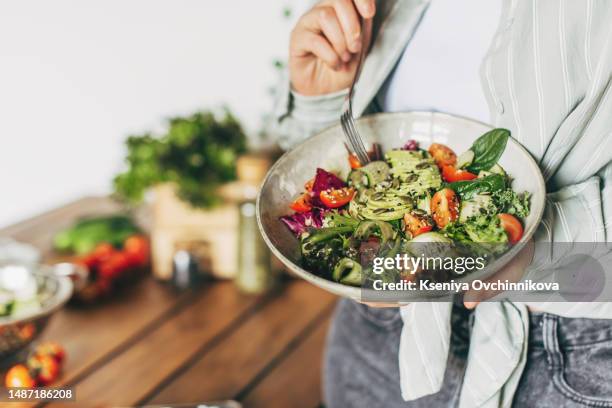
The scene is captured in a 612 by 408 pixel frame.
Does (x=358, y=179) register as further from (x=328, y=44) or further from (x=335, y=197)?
(x=328, y=44)

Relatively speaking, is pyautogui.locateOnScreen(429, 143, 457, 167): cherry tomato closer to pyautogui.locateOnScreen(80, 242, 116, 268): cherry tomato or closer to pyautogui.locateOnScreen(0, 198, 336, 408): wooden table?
pyautogui.locateOnScreen(0, 198, 336, 408): wooden table

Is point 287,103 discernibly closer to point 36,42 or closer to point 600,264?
point 600,264

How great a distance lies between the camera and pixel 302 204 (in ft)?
2.48

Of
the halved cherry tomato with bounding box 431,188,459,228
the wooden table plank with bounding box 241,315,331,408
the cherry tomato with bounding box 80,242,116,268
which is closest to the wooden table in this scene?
the wooden table plank with bounding box 241,315,331,408

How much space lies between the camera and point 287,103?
982 millimetres

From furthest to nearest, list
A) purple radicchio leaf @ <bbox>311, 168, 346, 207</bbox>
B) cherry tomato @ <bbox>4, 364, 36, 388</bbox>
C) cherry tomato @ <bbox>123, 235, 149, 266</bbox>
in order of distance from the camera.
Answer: cherry tomato @ <bbox>123, 235, 149, 266</bbox>
cherry tomato @ <bbox>4, 364, 36, 388</bbox>
purple radicchio leaf @ <bbox>311, 168, 346, 207</bbox>

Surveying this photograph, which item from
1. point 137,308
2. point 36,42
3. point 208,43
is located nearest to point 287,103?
point 137,308

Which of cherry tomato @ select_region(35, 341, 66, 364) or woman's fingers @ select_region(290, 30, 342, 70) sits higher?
woman's fingers @ select_region(290, 30, 342, 70)

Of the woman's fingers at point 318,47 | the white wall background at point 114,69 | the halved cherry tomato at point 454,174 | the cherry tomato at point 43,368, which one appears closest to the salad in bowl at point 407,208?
the halved cherry tomato at point 454,174

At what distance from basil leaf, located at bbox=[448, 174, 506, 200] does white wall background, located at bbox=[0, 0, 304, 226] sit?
1.38m

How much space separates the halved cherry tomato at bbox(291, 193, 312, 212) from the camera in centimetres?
75

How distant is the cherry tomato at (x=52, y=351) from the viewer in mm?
1296

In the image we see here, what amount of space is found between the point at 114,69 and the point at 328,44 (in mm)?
1565

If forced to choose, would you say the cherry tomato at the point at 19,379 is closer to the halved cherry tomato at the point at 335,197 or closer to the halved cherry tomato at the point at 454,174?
the halved cherry tomato at the point at 335,197
